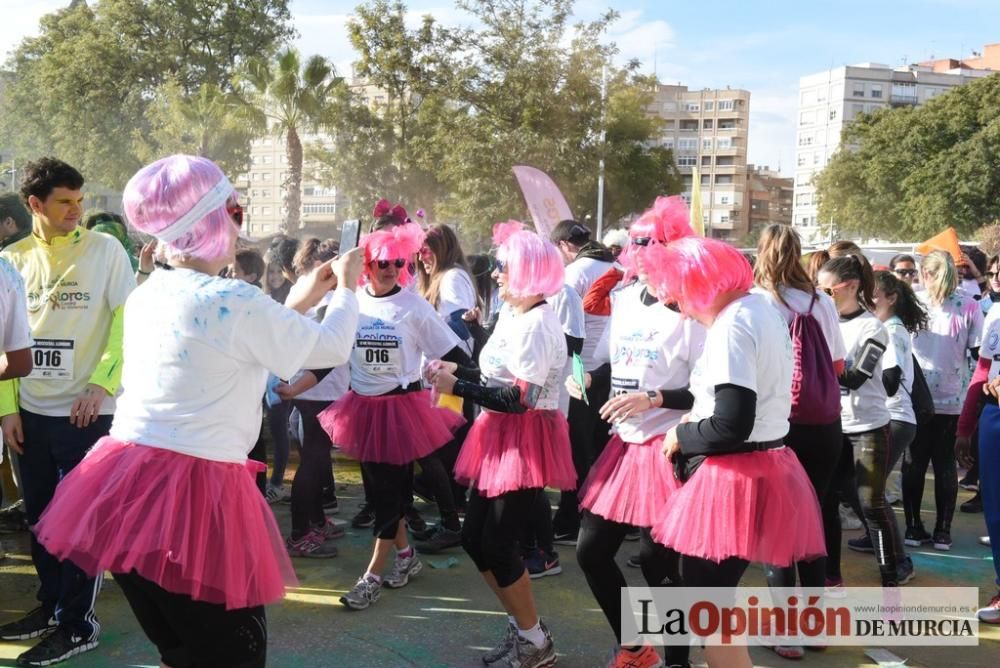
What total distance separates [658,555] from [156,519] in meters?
2.08

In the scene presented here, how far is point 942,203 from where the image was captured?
39.1 m

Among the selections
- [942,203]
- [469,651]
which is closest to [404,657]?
[469,651]

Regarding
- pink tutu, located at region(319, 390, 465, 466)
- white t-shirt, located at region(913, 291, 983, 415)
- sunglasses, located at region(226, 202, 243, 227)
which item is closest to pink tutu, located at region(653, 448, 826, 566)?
pink tutu, located at region(319, 390, 465, 466)

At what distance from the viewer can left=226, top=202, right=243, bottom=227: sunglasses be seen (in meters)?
2.57

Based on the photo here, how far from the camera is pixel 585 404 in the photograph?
6.02m

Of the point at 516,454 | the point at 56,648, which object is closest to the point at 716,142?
the point at 516,454

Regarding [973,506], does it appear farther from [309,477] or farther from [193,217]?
[193,217]

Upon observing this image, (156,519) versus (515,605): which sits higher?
(156,519)

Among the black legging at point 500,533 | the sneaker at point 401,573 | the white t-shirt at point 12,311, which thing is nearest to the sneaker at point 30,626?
the white t-shirt at point 12,311

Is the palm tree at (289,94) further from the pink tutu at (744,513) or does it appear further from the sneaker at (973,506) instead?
the pink tutu at (744,513)

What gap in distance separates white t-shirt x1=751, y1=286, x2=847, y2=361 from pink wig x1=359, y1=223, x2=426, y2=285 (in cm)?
174

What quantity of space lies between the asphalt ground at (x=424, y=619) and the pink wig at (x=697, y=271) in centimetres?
186

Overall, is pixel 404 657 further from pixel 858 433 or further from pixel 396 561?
→ pixel 858 433

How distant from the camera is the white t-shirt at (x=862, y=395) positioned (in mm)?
4812
